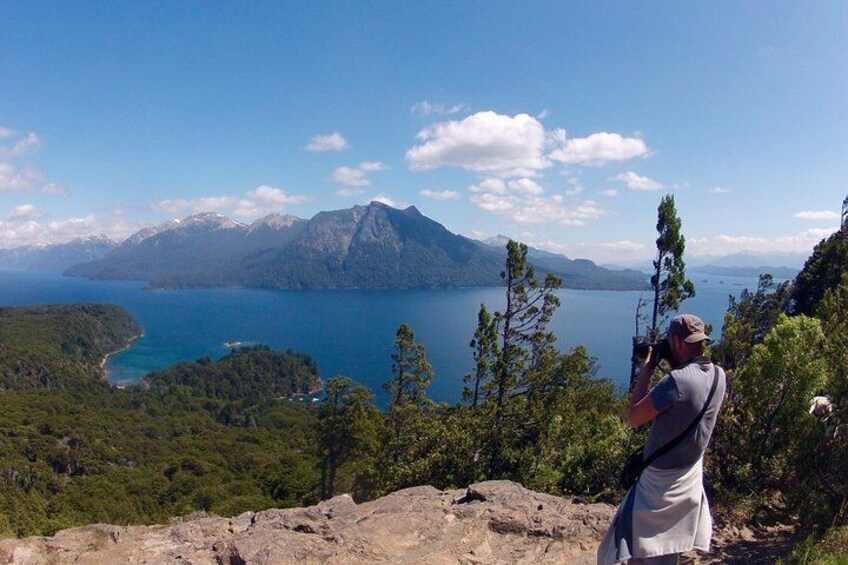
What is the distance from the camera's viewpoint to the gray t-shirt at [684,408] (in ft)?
9.77

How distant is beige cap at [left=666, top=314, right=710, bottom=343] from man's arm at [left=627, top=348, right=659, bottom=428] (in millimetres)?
250

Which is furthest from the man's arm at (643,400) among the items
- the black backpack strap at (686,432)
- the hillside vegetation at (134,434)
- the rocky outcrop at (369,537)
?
the hillside vegetation at (134,434)

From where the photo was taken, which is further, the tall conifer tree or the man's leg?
the tall conifer tree

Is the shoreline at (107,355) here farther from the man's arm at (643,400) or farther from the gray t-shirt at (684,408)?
the gray t-shirt at (684,408)

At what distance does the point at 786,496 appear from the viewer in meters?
5.84

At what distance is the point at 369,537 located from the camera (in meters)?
6.13

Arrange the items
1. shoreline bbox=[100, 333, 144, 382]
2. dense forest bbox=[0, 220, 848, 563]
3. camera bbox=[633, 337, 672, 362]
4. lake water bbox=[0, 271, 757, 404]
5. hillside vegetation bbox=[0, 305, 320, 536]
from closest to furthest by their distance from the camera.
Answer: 1. camera bbox=[633, 337, 672, 362]
2. dense forest bbox=[0, 220, 848, 563]
3. hillside vegetation bbox=[0, 305, 320, 536]
4. lake water bbox=[0, 271, 757, 404]
5. shoreline bbox=[100, 333, 144, 382]

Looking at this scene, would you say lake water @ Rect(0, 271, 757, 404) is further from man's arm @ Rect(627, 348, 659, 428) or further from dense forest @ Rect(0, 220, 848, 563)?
man's arm @ Rect(627, 348, 659, 428)

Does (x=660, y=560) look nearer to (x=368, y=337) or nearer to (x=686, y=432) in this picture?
(x=686, y=432)

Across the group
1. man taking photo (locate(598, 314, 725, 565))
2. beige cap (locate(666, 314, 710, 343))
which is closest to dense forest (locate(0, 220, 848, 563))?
man taking photo (locate(598, 314, 725, 565))

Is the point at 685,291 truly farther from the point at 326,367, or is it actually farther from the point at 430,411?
the point at 326,367

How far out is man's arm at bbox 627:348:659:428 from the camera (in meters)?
3.06

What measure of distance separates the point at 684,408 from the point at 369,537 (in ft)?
14.9

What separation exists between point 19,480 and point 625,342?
367 feet
